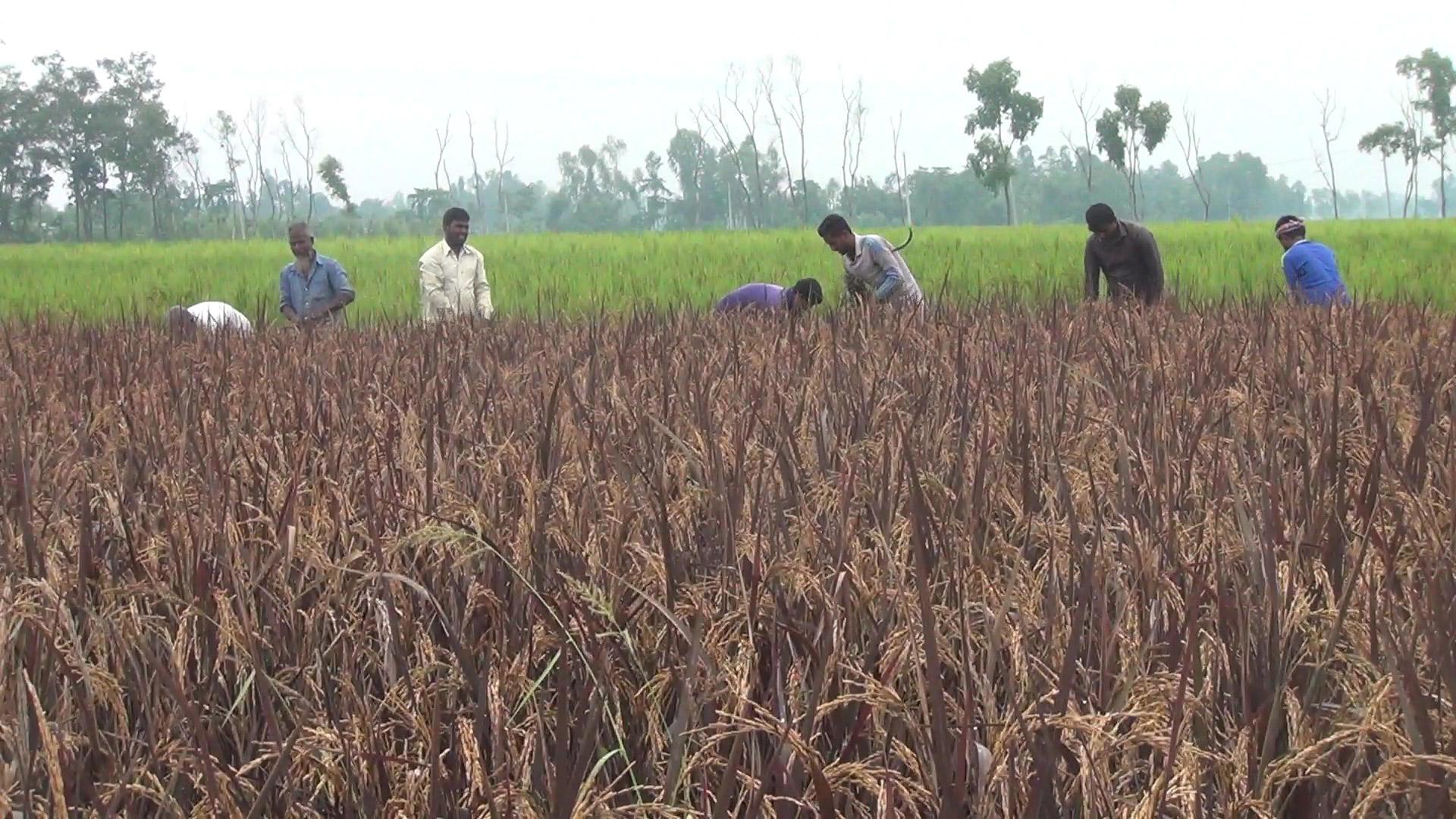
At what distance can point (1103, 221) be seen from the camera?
20.9 ft

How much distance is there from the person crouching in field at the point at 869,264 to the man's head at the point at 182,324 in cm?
288

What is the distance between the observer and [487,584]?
54.9 inches

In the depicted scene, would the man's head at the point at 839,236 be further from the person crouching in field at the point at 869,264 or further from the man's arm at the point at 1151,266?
the man's arm at the point at 1151,266

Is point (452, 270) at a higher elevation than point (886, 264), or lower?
higher

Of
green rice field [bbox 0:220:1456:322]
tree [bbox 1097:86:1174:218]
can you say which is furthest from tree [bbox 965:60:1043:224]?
green rice field [bbox 0:220:1456:322]

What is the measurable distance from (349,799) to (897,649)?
0.46 m

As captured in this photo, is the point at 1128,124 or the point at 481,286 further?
the point at 1128,124

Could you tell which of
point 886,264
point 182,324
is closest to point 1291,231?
point 886,264

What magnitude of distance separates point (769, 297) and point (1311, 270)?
2.69 m

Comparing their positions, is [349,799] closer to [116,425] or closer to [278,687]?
[278,687]

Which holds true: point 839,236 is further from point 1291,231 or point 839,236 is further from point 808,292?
point 1291,231

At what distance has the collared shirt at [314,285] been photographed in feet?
23.4

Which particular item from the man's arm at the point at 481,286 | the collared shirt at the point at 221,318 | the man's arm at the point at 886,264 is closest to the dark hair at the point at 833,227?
the man's arm at the point at 886,264

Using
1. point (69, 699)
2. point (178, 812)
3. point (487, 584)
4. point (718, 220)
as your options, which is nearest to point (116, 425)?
point (487, 584)
